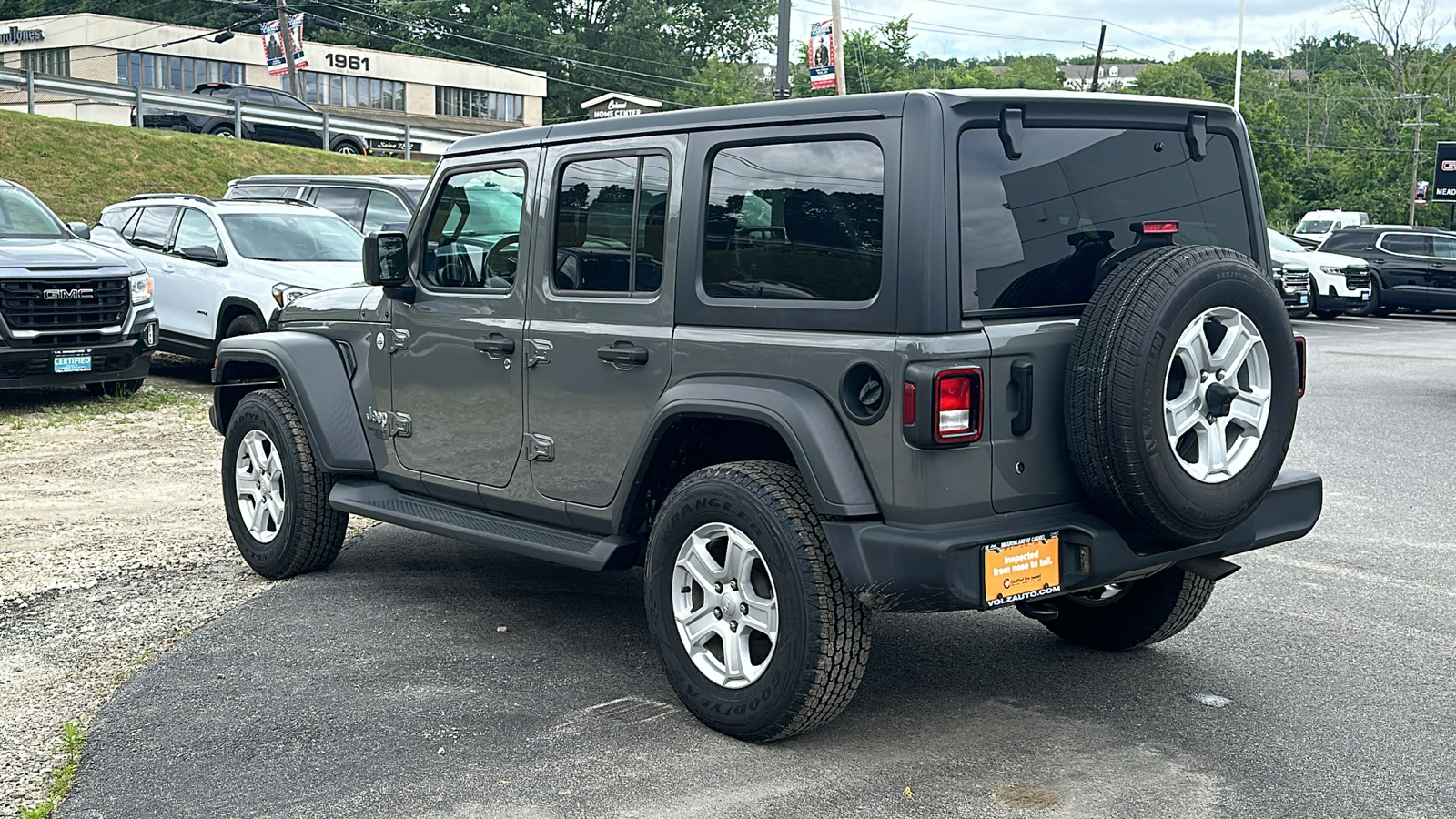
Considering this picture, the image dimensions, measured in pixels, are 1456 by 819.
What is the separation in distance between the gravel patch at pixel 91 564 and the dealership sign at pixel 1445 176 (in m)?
34.5

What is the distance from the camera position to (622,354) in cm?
488

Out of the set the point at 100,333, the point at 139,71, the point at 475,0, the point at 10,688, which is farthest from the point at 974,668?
the point at 475,0

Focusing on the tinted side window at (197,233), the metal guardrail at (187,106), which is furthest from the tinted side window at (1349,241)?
the tinted side window at (197,233)

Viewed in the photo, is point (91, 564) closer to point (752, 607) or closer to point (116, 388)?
point (752, 607)

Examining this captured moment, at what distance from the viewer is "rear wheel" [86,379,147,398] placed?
41.4ft

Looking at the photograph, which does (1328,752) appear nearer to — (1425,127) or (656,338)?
(656,338)

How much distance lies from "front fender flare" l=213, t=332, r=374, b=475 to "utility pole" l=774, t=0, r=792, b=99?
20.4 metres

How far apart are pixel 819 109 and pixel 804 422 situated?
971mm

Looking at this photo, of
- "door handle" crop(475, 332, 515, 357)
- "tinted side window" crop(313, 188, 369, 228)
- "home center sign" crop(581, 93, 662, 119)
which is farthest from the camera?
"home center sign" crop(581, 93, 662, 119)

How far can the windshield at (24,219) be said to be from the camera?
1242 cm

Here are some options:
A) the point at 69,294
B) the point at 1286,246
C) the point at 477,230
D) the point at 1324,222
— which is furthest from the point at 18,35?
the point at 477,230

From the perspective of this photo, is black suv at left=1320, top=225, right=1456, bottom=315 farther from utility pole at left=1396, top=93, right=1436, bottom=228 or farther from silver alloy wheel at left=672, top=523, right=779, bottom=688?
utility pole at left=1396, top=93, right=1436, bottom=228

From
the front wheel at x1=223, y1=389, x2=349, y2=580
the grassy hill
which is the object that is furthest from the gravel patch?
the grassy hill

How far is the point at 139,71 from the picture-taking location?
231 ft
